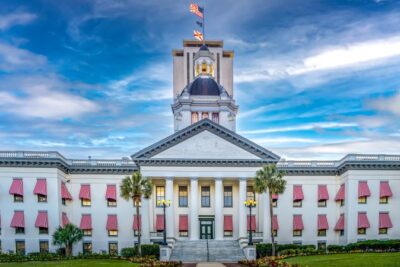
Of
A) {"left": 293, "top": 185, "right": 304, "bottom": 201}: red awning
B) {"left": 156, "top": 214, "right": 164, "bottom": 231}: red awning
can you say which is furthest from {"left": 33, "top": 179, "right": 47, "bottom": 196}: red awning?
{"left": 293, "top": 185, "right": 304, "bottom": 201}: red awning

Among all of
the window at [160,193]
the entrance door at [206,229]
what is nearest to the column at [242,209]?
the entrance door at [206,229]

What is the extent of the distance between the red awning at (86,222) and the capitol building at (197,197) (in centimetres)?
14

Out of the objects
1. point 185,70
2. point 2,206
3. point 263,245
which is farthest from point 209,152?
point 185,70

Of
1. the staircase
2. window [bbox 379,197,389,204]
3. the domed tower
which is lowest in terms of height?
the staircase

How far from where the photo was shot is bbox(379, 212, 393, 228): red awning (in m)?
60.2

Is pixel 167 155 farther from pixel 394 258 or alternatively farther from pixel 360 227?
pixel 394 258

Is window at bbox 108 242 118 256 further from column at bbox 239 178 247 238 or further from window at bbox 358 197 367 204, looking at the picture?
window at bbox 358 197 367 204

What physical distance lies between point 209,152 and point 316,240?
66.7 ft

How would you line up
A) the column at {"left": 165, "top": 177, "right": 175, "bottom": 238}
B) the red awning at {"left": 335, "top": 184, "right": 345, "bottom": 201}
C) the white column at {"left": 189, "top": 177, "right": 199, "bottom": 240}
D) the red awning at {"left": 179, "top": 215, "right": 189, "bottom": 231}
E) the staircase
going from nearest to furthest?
the staircase → the column at {"left": 165, "top": 177, "right": 175, "bottom": 238} → the white column at {"left": 189, "top": 177, "right": 199, "bottom": 240} → the red awning at {"left": 179, "top": 215, "right": 189, "bottom": 231} → the red awning at {"left": 335, "top": 184, "right": 345, "bottom": 201}

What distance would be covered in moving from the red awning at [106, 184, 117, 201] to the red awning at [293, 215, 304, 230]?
84.1 ft

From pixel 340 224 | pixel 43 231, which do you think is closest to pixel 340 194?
pixel 340 224

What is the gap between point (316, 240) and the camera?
63750 mm

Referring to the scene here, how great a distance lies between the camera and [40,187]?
2263 inches

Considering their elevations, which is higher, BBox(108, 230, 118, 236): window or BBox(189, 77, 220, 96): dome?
BBox(189, 77, 220, 96): dome
